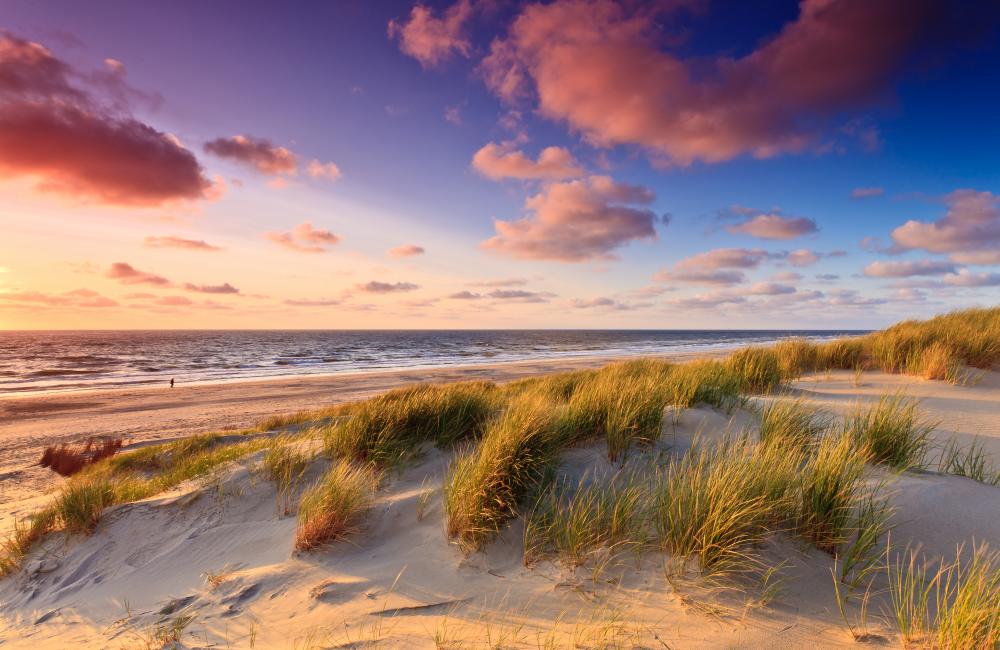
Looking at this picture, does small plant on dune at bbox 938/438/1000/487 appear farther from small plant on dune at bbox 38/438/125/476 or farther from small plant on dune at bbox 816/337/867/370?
small plant on dune at bbox 38/438/125/476

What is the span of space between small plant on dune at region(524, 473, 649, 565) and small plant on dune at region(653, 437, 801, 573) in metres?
0.19

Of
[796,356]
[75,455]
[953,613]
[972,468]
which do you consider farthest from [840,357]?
[75,455]

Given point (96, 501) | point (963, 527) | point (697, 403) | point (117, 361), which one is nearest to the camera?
point (963, 527)

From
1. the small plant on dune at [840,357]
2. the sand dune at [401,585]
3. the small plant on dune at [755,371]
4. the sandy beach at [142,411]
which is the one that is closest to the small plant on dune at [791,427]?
the sand dune at [401,585]

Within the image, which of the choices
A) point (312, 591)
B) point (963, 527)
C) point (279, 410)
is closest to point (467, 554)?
point (312, 591)

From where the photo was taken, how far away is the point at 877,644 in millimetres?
2506

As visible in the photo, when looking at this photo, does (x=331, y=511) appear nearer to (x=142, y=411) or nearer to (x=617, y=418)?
(x=617, y=418)

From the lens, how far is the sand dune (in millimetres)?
2842

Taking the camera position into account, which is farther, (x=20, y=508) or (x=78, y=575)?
(x=20, y=508)

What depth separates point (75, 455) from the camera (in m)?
12.4

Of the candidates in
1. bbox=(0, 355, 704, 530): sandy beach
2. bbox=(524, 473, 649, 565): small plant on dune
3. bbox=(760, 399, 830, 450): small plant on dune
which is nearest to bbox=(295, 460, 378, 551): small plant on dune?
bbox=(524, 473, 649, 565): small plant on dune

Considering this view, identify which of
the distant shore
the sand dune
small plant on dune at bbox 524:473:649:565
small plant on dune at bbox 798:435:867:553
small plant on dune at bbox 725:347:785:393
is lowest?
the distant shore

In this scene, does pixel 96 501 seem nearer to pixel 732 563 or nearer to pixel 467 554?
pixel 467 554

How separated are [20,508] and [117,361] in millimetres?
49620
